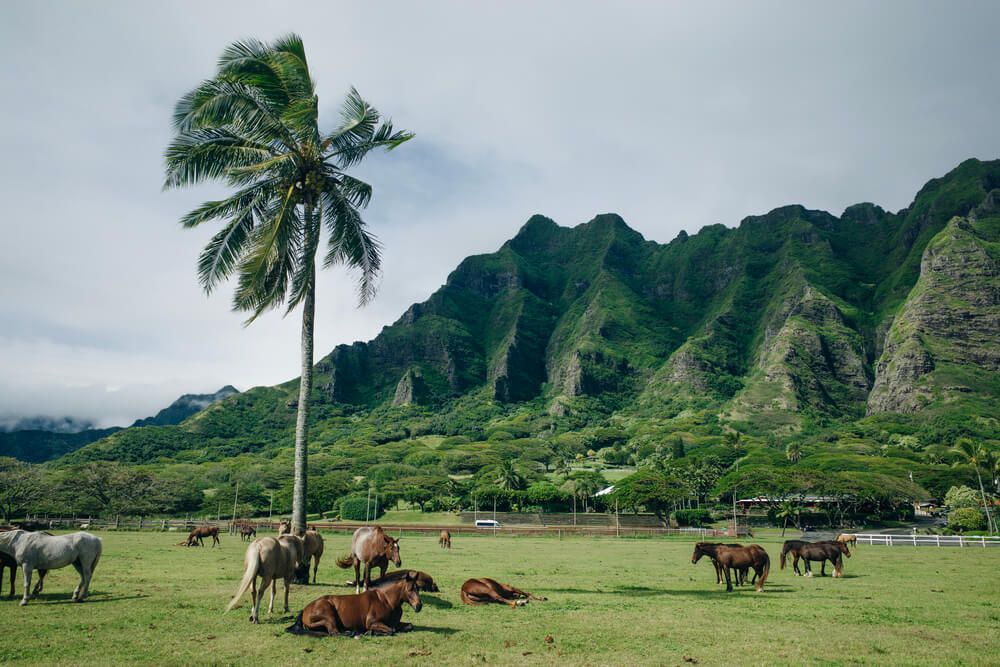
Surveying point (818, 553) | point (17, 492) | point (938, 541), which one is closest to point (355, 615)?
point (818, 553)

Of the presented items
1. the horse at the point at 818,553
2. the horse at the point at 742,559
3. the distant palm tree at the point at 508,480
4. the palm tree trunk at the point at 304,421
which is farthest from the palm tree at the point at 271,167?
the distant palm tree at the point at 508,480

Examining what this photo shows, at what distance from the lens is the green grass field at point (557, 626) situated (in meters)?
10.7

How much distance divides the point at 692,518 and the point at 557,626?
10339cm

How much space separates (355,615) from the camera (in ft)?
40.3

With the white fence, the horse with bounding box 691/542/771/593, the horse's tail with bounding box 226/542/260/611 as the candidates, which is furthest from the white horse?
the white fence

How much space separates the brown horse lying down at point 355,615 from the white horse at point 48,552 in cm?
676

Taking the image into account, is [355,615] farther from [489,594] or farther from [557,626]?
[489,594]

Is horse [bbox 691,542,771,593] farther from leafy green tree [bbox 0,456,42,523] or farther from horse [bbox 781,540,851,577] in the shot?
leafy green tree [bbox 0,456,42,523]

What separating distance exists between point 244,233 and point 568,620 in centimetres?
1568

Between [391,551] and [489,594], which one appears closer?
[489,594]

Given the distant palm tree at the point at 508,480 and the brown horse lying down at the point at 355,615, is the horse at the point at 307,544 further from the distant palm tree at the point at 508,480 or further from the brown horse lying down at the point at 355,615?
the distant palm tree at the point at 508,480

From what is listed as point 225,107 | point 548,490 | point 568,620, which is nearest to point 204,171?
point 225,107

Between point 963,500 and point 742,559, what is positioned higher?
point 742,559

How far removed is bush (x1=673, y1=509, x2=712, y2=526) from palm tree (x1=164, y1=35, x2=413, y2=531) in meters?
99.6
